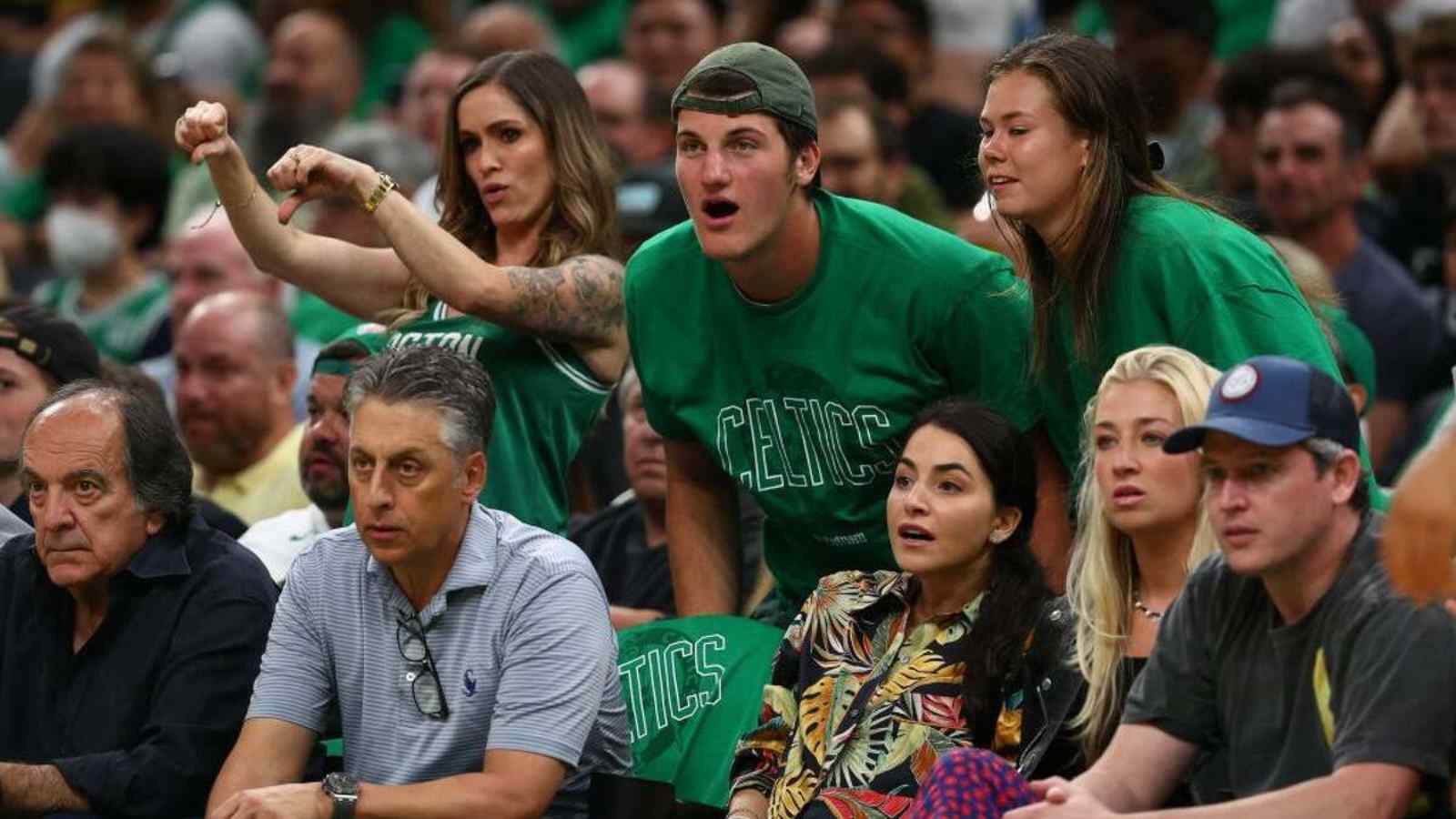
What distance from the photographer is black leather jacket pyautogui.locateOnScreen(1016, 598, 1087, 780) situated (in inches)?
176

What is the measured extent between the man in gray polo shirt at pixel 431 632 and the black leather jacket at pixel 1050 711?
81 centimetres

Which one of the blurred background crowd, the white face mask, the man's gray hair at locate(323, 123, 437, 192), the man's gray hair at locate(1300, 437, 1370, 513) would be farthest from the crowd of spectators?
the white face mask

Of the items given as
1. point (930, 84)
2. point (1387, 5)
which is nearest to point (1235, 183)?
point (1387, 5)

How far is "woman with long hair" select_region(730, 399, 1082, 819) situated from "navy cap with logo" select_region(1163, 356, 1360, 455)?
0.70 metres

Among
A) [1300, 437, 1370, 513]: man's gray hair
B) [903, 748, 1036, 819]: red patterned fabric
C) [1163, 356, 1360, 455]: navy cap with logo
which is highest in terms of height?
[1163, 356, 1360, 455]: navy cap with logo

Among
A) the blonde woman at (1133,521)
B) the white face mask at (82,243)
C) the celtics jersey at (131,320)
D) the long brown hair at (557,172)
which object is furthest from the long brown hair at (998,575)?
the white face mask at (82,243)

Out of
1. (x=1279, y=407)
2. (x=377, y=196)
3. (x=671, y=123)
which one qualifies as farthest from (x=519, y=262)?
(x=671, y=123)

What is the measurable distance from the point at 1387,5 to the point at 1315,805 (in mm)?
5639

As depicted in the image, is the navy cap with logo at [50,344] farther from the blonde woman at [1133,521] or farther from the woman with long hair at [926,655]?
the blonde woman at [1133,521]

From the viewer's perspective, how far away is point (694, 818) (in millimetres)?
4738

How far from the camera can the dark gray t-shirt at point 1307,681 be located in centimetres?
379

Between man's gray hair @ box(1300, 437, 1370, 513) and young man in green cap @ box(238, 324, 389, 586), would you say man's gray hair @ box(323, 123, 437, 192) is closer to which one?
young man in green cap @ box(238, 324, 389, 586)

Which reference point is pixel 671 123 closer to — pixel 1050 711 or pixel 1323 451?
pixel 1050 711

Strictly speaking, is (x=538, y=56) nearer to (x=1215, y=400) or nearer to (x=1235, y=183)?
(x=1215, y=400)
